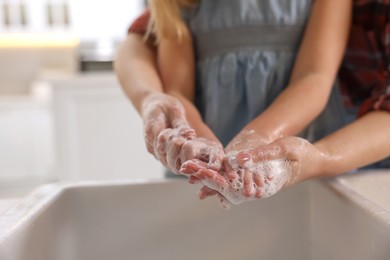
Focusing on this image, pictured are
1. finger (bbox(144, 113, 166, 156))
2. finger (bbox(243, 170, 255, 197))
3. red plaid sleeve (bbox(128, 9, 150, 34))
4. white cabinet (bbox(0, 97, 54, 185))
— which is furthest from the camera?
white cabinet (bbox(0, 97, 54, 185))

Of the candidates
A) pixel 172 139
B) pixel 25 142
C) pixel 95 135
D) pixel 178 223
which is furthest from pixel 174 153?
pixel 25 142

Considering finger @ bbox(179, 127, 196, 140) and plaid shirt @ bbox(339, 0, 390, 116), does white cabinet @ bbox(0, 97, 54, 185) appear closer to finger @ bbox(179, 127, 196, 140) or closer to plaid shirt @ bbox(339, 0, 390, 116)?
plaid shirt @ bbox(339, 0, 390, 116)

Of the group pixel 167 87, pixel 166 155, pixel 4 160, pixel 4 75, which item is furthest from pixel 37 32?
pixel 166 155

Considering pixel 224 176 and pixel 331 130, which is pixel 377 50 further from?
pixel 224 176

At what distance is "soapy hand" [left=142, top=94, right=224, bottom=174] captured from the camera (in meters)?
0.46

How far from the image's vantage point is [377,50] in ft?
2.22

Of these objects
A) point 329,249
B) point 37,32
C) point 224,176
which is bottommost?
point 37,32

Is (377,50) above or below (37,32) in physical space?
above

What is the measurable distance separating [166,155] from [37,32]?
321cm

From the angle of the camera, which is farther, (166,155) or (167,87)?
(167,87)

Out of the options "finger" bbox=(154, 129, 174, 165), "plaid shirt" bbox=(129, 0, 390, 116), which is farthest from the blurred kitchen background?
"finger" bbox=(154, 129, 174, 165)

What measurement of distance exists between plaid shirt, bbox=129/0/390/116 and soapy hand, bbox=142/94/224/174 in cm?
23

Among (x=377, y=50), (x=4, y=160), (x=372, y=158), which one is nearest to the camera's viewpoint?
(x=372, y=158)

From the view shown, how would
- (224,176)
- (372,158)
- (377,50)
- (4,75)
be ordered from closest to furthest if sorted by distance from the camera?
(224,176) → (372,158) → (377,50) → (4,75)
